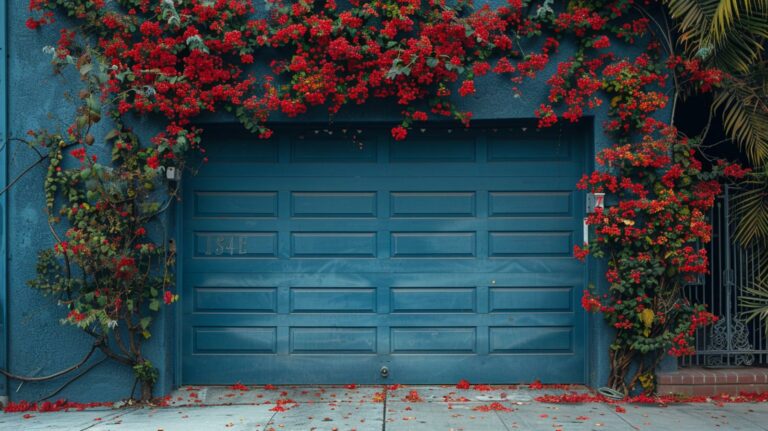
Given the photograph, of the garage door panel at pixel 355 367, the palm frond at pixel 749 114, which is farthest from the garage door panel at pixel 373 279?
the palm frond at pixel 749 114

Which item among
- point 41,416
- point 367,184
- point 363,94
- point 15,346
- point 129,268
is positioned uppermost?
point 363,94

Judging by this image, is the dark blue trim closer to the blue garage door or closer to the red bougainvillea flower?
the blue garage door

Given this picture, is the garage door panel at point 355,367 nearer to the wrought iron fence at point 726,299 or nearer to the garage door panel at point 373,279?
the garage door panel at point 373,279

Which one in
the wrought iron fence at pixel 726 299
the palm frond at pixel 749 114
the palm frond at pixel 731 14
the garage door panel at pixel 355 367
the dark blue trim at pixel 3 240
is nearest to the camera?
the palm frond at pixel 731 14

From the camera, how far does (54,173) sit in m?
7.33

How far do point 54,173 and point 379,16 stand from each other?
11.1ft

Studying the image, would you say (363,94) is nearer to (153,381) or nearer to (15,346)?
(153,381)

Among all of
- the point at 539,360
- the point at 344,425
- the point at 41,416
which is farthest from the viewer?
the point at 539,360

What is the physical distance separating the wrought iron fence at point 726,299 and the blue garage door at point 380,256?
4.44 feet

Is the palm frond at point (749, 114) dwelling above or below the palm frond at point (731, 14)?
below

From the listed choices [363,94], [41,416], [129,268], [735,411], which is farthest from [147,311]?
[735,411]

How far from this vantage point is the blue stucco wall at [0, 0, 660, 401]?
7.42 metres

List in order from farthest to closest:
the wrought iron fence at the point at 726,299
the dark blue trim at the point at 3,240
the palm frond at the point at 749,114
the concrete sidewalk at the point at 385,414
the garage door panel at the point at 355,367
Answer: the garage door panel at the point at 355,367, the wrought iron fence at the point at 726,299, the dark blue trim at the point at 3,240, the palm frond at the point at 749,114, the concrete sidewalk at the point at 385,414

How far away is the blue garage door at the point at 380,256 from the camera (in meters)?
7.74
